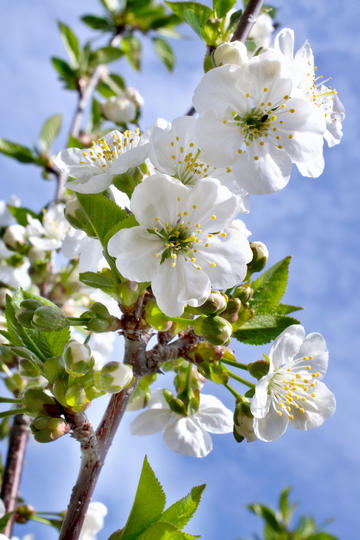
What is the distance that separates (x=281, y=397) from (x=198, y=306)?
40 centimetres

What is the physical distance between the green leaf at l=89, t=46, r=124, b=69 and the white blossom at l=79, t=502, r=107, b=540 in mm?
2875

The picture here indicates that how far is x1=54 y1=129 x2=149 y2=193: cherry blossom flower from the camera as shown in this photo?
1151 millimetres

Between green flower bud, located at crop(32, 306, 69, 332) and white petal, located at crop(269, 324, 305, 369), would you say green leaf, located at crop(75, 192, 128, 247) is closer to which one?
green flower bud, located at crop(32, 306, 69, 332)

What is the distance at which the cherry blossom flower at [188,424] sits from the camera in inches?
60.2

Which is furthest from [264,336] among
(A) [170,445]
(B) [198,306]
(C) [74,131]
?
(C) [74,131]

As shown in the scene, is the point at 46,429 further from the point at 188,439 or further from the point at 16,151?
the point at 16,151

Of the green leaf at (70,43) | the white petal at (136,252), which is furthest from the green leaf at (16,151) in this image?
the white petal at (136,252)

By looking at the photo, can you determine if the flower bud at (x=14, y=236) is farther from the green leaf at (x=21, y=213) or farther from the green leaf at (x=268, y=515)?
the green leaf at (x=268, y=515)

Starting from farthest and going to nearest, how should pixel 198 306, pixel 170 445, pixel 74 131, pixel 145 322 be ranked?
pixel 74 131
pixel 170 445
pixel 145 322
pixel 198 306

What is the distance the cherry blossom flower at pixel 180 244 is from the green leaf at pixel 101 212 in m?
0.07

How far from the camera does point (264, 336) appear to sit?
1.40 metres

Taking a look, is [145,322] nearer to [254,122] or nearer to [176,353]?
[176,353]

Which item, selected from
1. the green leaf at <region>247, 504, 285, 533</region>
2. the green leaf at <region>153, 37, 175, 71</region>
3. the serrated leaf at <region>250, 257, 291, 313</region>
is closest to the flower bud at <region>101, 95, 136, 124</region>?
the green leaf at <region>153, 37, 175, 71</region>

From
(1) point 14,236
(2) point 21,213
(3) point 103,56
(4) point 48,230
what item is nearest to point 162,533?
(4) point 48,230
